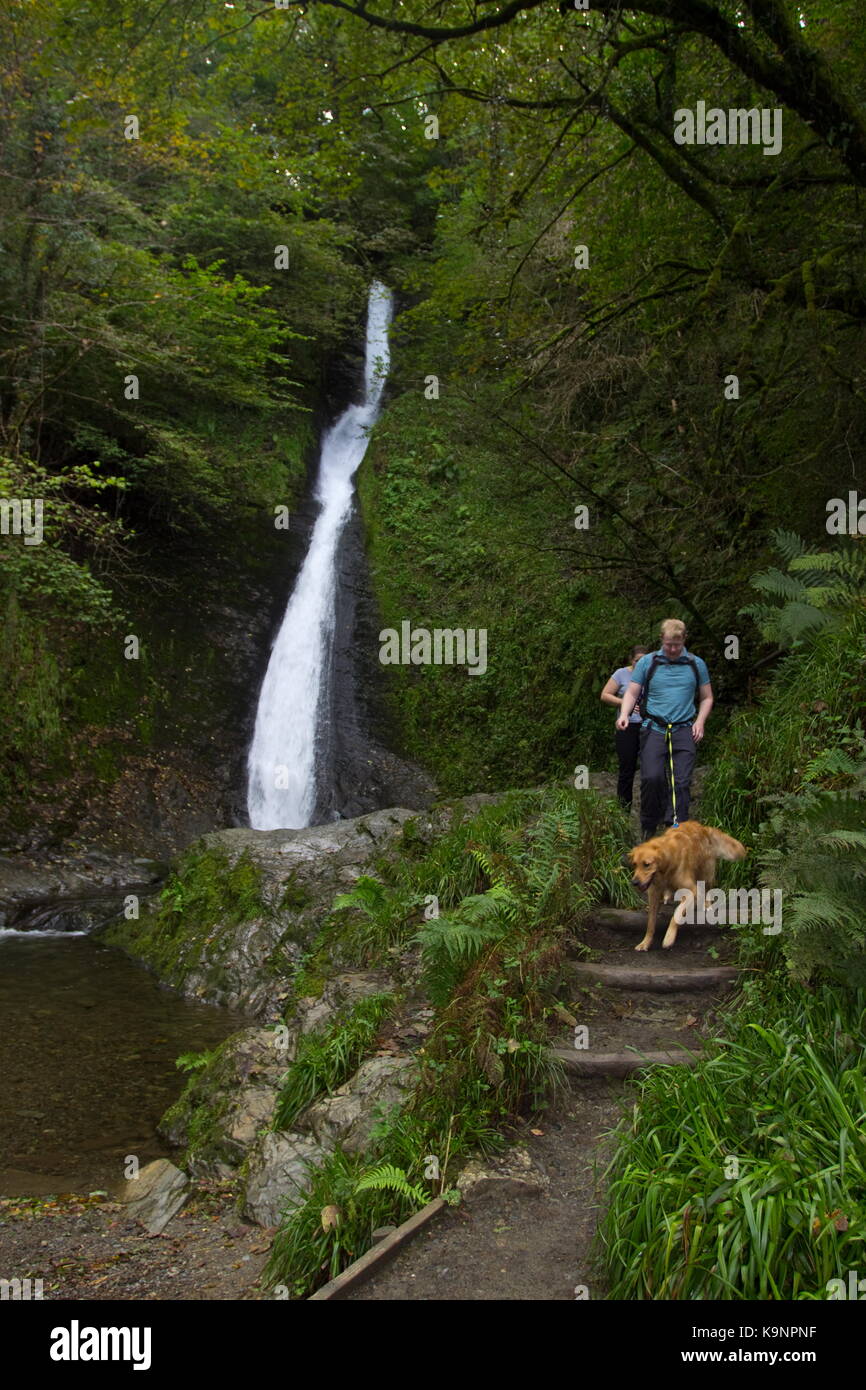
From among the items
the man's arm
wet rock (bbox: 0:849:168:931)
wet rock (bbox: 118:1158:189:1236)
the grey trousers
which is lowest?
wet rock (bbox: 118:1158:189:1236)

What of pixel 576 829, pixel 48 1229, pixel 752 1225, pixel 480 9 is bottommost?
pixel 48 1229

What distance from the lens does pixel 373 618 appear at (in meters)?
19.0

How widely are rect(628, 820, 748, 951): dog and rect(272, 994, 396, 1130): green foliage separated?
193 centimetres

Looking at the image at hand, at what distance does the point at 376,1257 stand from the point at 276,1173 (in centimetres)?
181

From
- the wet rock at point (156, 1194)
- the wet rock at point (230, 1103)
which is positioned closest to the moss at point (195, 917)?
the wet rock at point (230, 1103)

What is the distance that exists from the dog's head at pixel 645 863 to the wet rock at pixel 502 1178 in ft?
6.90

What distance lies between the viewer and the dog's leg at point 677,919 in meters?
6.07

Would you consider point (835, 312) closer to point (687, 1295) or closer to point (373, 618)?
point (687, 1295)

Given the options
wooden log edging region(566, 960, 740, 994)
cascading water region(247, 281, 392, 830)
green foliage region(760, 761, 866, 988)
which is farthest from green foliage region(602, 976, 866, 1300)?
cascading water region(247, 281, 392, 830)

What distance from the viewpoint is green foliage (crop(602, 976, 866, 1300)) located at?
3.06m

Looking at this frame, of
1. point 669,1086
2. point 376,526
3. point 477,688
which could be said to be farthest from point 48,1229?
point 376,526

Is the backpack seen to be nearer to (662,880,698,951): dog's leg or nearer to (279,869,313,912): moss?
(662,880,698,951): dog's leg

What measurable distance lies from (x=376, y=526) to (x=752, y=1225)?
1875cm

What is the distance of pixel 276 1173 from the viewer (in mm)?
5246
